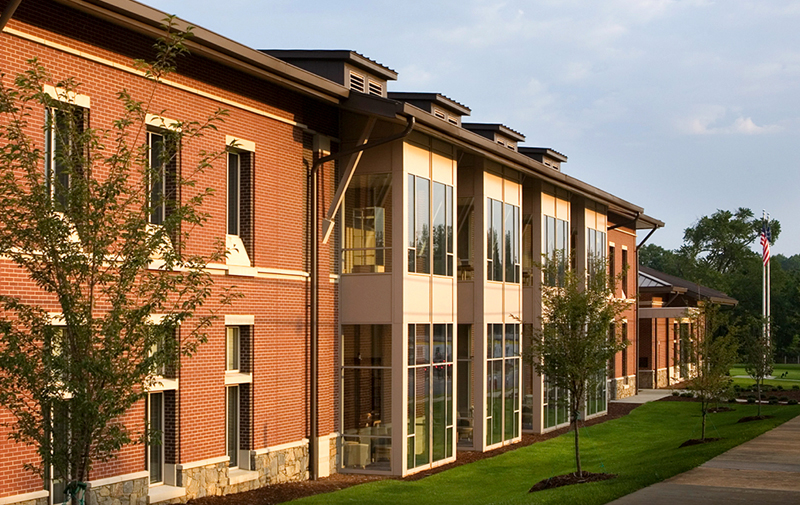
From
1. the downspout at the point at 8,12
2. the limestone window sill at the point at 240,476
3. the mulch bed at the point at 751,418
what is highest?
the downspout at the point at 8,12

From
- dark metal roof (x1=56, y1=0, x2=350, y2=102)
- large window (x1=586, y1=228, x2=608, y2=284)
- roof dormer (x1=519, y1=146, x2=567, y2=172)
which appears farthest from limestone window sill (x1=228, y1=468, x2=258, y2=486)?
roof dormer (x1=519, y1=146, x2=567, y2=172)

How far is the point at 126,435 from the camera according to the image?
9703 mm

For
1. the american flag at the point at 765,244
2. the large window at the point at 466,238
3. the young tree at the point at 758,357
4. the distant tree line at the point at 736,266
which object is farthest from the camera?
the distant tree line at the point at 736,266

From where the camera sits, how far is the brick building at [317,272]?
15023 mm

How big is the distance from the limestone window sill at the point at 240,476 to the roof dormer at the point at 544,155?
2103 cm

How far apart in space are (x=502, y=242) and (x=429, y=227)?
5594mm

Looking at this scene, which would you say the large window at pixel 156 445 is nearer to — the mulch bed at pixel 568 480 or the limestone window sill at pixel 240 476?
the limestone window sill at pixel 240 476

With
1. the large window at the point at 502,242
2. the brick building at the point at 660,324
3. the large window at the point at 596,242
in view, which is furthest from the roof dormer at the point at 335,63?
the brick building at the point at 660,324

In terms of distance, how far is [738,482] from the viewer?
15.6m

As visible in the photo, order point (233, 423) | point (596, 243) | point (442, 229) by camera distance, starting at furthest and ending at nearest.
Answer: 1. point (596, 243)
2. point (442, 229)
3. point (233, 423)

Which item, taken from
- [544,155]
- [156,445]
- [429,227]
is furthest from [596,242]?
[156,445]

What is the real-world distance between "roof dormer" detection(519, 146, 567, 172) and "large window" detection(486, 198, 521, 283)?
8416 millimetres

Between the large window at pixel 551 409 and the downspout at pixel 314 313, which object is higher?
the downspout at pixel 314 313

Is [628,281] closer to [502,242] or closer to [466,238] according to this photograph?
[502,242]
